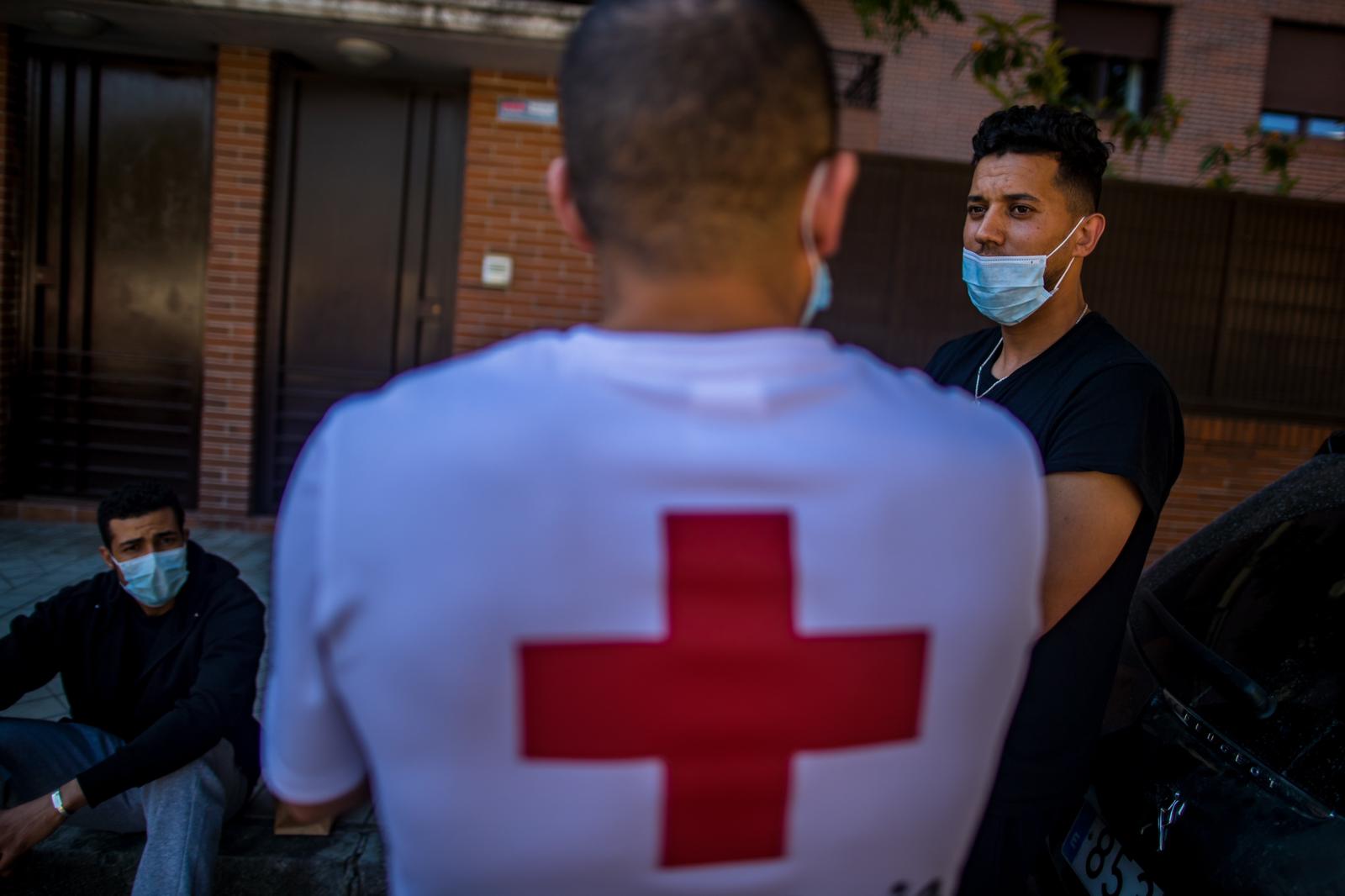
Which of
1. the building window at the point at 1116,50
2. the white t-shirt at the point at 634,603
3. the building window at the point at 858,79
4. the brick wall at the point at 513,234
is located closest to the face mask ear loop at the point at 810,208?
the white t-shirt at the point at 634,603

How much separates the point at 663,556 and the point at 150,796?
266 centimetres

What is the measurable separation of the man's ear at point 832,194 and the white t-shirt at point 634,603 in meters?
0.13

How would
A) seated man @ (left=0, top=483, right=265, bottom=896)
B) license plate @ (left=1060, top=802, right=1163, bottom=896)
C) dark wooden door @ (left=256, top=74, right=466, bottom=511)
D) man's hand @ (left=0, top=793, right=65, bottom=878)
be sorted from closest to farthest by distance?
1. license plate @ (left=1060, top=802, right=1163, bottom=896)
2. man's hand @ (left=0, top=793, right=65, bottom=878)
3. seated man @ (left=0, top=483, right=265, bottom=896)
4. dark wooden door @ (left=256, top=74, right=466, bottom=511)

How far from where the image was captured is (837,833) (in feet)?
3.06

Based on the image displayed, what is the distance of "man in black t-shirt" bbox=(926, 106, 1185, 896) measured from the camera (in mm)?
1744

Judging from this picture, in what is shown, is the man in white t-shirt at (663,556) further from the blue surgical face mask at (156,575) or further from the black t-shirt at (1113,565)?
the blue surgical face mask at (156,575)

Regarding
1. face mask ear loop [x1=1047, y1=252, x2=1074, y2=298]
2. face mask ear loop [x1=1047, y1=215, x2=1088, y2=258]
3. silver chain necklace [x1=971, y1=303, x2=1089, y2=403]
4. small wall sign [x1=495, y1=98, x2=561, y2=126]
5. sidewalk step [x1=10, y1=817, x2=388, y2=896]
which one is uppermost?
small wall sign [x1=495, y1=98, x2=561, y2=126]

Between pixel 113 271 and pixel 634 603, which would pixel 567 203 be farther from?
pixel 113 271

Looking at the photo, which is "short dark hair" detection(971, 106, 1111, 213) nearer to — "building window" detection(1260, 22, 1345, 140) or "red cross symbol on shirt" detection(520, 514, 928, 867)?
"red cross symbol on shirt" detection(520, 514, 928, 867)

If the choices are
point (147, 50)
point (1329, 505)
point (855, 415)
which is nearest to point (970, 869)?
point (1329, 505)

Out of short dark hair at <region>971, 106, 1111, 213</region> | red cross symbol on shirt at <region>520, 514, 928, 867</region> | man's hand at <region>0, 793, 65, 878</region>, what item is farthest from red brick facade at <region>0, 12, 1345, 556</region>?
red cross symbol on shirt at <region>520, 514, 928, 867</region>

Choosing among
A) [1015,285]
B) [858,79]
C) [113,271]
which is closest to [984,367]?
[1015,285]

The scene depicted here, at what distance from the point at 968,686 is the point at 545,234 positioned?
6.43 meters

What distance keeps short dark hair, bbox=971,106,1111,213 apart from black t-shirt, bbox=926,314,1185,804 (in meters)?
0.41
